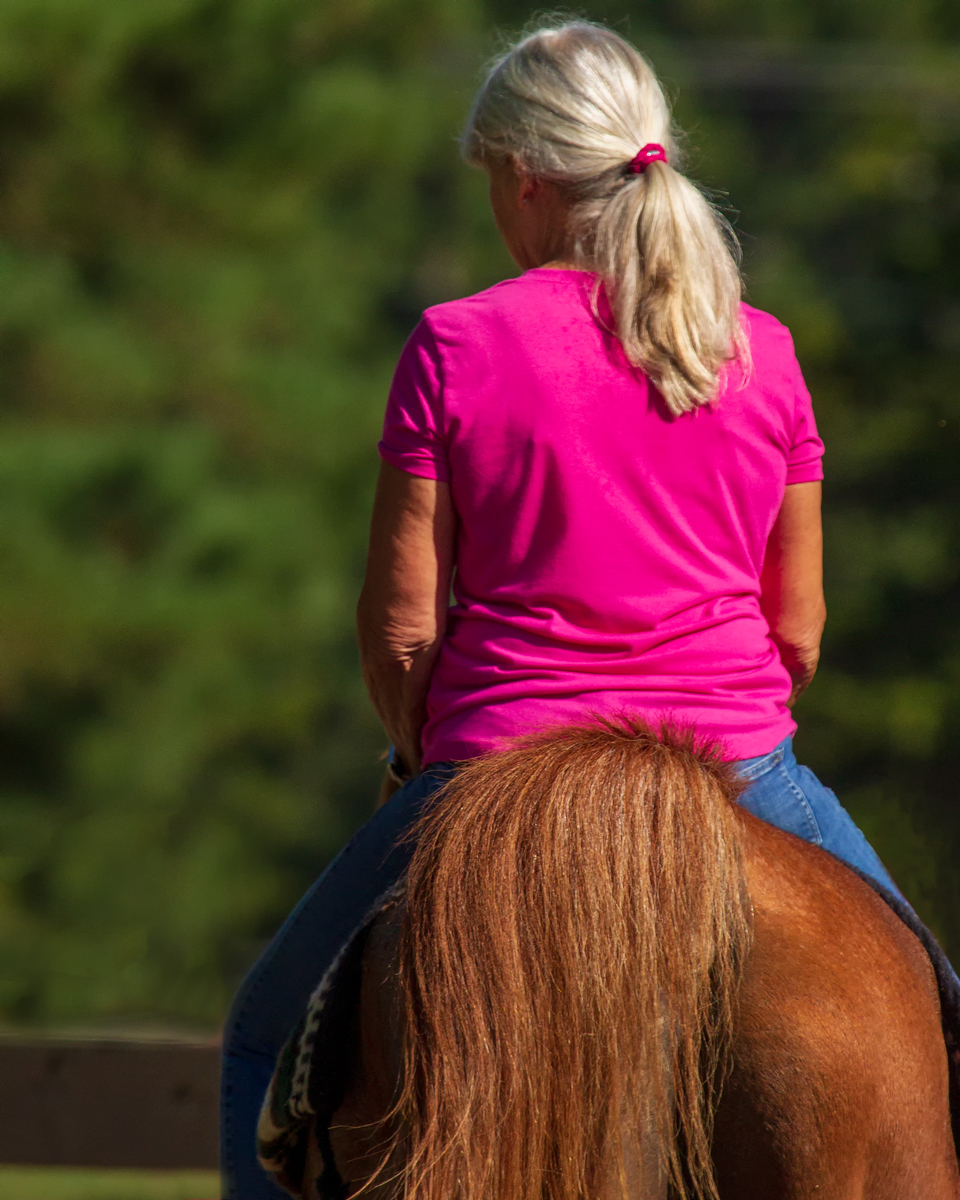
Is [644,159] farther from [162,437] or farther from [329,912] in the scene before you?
[162,437]

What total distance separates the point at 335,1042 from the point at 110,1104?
6.68 feet

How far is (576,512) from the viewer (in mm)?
1580

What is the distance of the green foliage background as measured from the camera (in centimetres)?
906

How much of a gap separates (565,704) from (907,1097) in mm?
525

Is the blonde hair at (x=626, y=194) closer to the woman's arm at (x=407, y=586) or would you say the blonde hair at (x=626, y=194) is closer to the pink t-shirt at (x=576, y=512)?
the pink t-shirt at (x=576, y=512)

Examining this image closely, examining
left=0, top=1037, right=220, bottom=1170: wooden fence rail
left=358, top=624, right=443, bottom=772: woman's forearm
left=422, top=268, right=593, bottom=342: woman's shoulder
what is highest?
left=422, top=268, right=593, bottom=342: woman's shoulder

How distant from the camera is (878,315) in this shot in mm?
14648

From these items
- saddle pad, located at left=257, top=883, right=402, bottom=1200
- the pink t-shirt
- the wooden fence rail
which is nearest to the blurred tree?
the wooden fence rail

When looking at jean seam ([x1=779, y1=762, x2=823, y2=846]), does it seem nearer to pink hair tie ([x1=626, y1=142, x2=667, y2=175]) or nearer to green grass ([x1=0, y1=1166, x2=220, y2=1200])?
pink hair tie ([x1=626, y1=142, x2=667, y2=175])

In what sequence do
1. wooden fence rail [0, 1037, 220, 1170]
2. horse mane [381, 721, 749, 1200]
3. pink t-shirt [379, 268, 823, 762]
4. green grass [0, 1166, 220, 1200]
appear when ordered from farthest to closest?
green grass [0, 1166, 220, 1200]
wooden fence rail [0, 1037, 220, 1170]
pink t-shirt [379, 268, 823, 762]
horse mane [381, 721, 749, 1200]

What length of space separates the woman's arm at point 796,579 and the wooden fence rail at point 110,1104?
1.96m

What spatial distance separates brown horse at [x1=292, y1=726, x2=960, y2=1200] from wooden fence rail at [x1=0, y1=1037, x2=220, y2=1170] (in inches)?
79.3

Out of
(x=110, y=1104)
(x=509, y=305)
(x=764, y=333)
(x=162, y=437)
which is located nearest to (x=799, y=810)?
(x=764, y=333)

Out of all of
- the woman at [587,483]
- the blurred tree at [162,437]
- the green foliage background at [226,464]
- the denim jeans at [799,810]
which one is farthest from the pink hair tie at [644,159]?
the blurred tree at [162,437]
